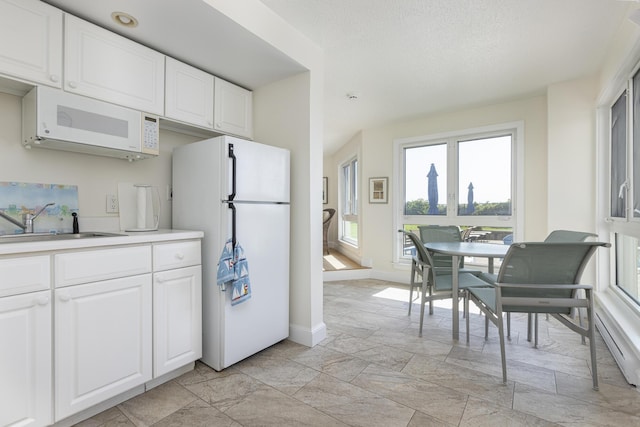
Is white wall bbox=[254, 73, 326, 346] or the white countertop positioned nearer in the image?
the white countertop

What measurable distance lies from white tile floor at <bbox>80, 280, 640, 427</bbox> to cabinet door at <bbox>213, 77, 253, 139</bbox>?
1842 millimetres

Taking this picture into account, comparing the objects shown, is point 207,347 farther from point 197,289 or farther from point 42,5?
point 42,5

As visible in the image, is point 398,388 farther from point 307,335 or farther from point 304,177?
point 304,177

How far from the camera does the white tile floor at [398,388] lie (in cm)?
163

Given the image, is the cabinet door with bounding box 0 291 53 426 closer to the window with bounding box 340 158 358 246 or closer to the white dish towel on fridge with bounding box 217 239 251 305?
the white dish towel on fridge with bounding box 217 239 251 305

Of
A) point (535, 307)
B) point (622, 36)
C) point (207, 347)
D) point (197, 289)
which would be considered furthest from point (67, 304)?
point (622, 36)

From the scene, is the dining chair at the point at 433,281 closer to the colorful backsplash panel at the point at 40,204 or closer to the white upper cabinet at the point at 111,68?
the white upper cabinet at the point at 111,68

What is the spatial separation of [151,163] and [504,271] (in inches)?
104

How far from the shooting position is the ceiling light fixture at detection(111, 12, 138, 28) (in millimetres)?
1810

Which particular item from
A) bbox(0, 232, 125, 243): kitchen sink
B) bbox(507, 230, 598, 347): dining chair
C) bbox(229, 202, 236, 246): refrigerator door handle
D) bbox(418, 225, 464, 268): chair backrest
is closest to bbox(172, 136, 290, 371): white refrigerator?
bbox(229, 202, 236, 246): refrigerator door handle

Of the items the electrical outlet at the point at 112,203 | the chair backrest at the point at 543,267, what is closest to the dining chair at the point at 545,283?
the chair backrest at the point at 543,267

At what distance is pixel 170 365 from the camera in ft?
6.28

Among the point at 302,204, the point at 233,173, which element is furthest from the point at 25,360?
the point at 302,204

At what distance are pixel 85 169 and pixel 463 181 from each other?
4191mm
